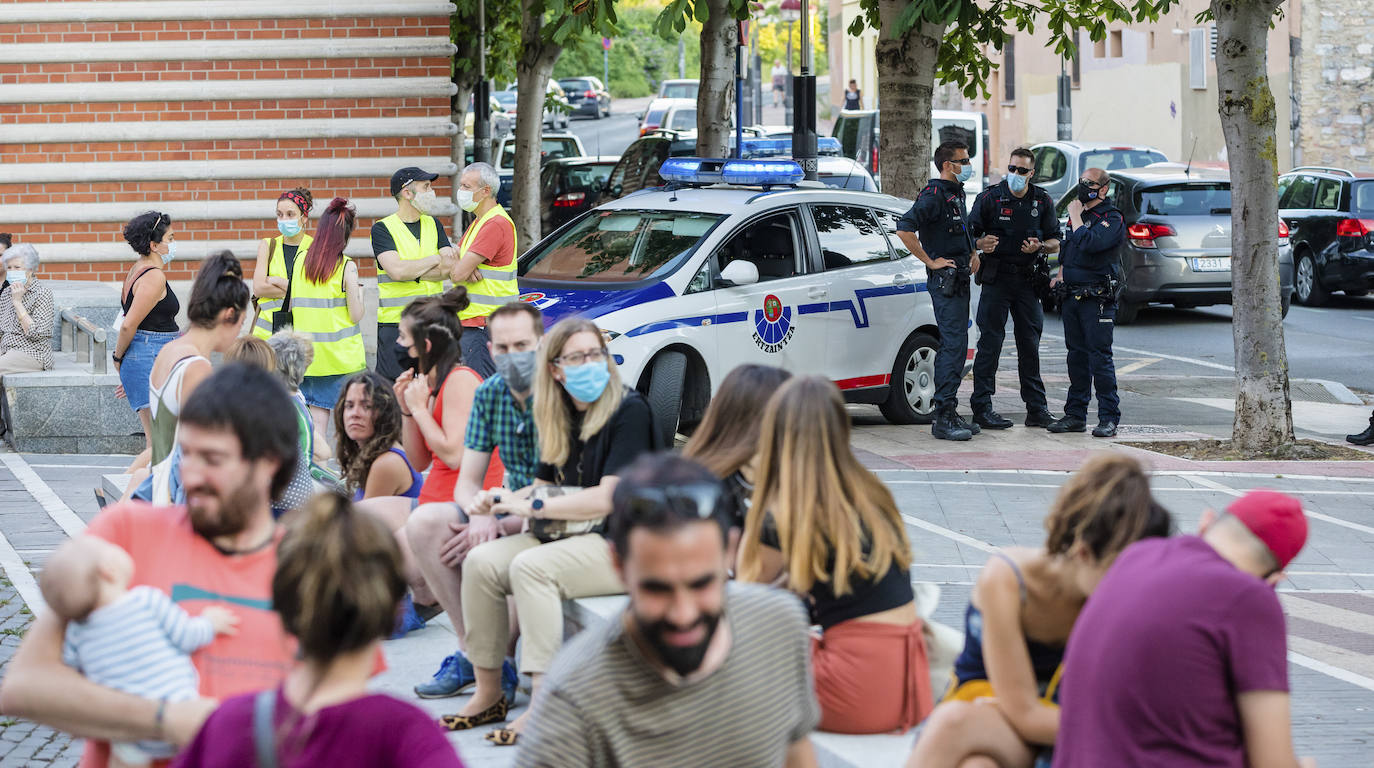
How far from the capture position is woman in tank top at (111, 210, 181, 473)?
924cm

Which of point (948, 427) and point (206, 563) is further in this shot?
point (948, 427)

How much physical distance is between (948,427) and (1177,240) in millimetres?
7434

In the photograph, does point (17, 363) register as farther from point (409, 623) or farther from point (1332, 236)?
point (1332, 236)

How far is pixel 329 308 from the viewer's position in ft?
30.3

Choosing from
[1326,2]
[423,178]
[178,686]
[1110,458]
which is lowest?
[178,686]

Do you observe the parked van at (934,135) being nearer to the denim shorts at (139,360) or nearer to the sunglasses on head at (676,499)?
the denim shorts at (139,360)

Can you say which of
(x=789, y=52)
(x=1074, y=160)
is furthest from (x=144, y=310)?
(x=789, y=52)

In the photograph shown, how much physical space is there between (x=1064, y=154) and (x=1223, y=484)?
48.6ft

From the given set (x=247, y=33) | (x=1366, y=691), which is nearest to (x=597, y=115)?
(x=247, y=33)

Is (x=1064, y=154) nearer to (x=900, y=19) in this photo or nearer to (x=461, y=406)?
(x=900, y=19)

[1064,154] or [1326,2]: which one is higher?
[1326,2]

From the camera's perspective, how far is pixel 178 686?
320 centimetres

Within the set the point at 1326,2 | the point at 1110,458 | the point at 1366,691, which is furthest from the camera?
the point at 1326,2

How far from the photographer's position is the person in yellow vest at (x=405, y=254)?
9.83 metres
